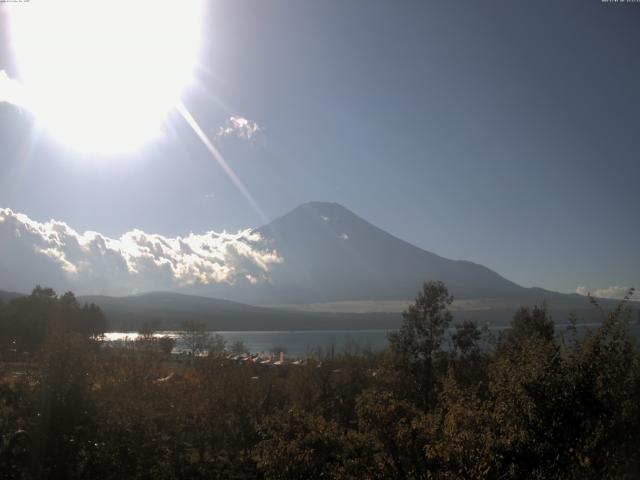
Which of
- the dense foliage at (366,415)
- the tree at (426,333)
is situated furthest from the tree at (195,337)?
the tree at (426,333)

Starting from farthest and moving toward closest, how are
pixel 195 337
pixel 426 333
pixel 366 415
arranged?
pixel 195 337
pixel 426 333
pixel 366 415

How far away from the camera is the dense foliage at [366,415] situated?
226 inches

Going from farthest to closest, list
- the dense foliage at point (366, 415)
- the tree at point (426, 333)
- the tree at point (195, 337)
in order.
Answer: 1. the tree at point (195, 337)
2. the tree at point (426, 333)
3. the dense foliage at point (366, 415)

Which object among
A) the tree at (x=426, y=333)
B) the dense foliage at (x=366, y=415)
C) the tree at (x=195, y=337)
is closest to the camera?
the dense foliage at (x=366, y=415)

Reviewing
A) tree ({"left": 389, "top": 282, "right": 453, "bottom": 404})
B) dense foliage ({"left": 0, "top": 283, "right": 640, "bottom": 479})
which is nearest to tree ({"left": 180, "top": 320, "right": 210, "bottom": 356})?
dense foliage ({"left": 0, "top": 283, "right": 640, "bottom": 479})

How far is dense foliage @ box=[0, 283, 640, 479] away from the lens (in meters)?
5.75

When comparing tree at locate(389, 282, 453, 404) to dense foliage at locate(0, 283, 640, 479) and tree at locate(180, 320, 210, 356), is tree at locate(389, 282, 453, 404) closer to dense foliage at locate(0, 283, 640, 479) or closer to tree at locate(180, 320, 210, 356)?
dense foliage at locate(0, 283, 640, 479)

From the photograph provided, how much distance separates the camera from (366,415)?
6.89 metres

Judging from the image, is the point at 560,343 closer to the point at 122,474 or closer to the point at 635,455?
the point at 635,455

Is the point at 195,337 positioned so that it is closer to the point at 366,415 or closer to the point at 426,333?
the point at 426,333

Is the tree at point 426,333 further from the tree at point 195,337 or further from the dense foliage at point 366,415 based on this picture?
the tree at point 195,337

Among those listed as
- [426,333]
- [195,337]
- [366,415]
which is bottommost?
[195,337]

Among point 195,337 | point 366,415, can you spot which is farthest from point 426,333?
point 195,337

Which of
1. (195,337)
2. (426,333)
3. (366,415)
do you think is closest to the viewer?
(366,415)
